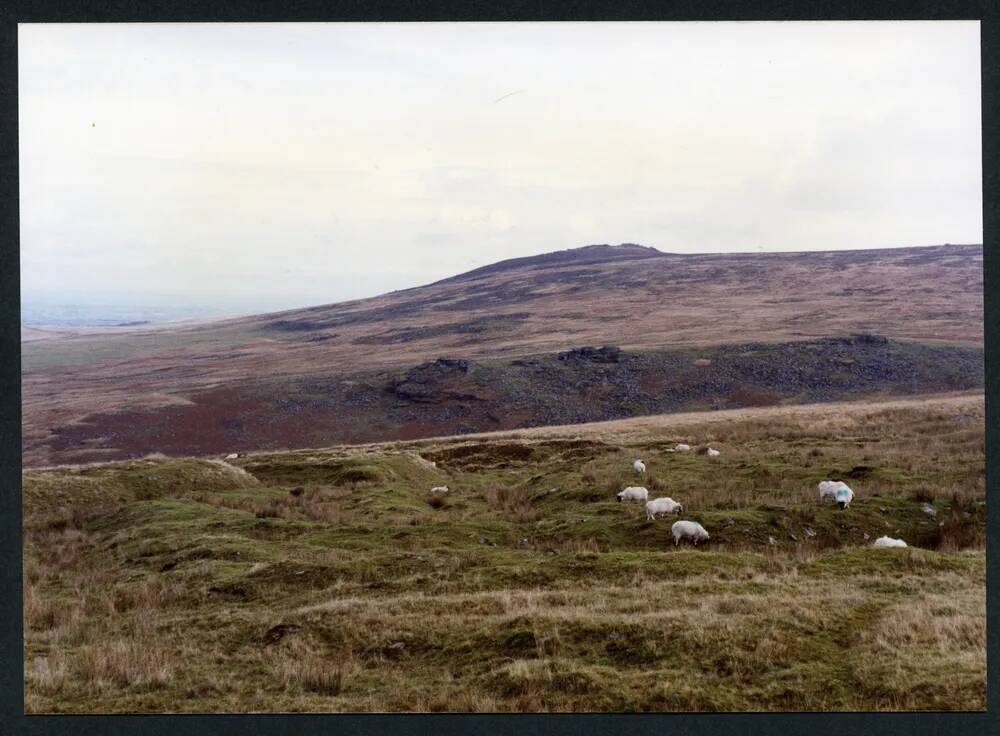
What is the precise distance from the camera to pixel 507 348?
8019 centimetres

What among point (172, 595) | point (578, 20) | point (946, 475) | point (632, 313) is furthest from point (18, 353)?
point (632, 313)

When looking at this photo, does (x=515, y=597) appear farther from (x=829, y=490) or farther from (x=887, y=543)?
(x=829, y=490)

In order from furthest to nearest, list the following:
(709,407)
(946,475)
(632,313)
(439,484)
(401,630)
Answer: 1. (632,313)
2. (709,407)
3. (439,484)
4. (946,475)
5. (401,630)

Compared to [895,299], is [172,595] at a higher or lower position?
lower

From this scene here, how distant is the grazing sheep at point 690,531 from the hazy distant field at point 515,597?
1.11 feet

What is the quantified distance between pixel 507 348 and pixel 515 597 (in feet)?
226

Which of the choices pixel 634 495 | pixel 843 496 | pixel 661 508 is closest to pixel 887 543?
pixel 843 496

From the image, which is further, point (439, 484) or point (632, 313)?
point (632, 313)

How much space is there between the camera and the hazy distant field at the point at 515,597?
30.8 feet

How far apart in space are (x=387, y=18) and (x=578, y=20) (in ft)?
9.33

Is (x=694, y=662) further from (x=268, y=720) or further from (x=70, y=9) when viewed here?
(x=70, y=9)

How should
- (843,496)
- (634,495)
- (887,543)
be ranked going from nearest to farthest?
(887,543) < (843,496) < (634,495)

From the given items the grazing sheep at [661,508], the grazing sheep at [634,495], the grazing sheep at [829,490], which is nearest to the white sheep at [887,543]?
the grazing sheep at [829,490]

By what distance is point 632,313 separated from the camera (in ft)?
317
